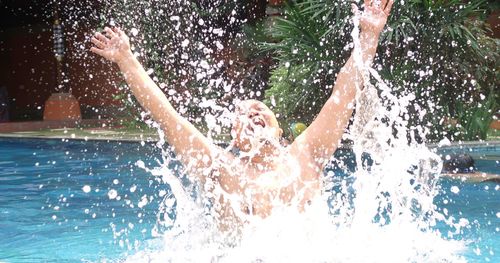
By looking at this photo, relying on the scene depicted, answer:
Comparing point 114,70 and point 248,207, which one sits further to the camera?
point 114,70

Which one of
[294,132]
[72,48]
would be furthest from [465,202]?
[72,48]

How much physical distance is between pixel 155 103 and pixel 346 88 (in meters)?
0.76

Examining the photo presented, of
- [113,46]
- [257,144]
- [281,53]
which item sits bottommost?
[281,53]

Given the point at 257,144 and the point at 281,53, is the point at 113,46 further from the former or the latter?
the point at 281,53

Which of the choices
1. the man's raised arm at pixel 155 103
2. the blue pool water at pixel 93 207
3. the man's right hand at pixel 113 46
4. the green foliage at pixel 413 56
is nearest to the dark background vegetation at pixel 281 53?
the green foliage at pixel 413 56

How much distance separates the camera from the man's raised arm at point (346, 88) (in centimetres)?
312

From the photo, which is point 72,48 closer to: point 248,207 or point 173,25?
point 173,25

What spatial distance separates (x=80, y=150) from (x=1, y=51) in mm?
12949

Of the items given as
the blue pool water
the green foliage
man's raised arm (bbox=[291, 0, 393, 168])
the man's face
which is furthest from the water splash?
the green foliage

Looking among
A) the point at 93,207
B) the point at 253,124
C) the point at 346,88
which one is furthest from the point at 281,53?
the point at 253,124

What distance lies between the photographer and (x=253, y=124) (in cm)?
305

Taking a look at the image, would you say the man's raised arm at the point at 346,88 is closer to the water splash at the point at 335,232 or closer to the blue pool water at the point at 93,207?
the water splash at the point at 335,232

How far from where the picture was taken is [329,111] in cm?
318

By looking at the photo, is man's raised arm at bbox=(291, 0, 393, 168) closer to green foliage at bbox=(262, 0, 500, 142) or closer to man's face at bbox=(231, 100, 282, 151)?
man's face at bbox=(231, 100, 282, 151)
